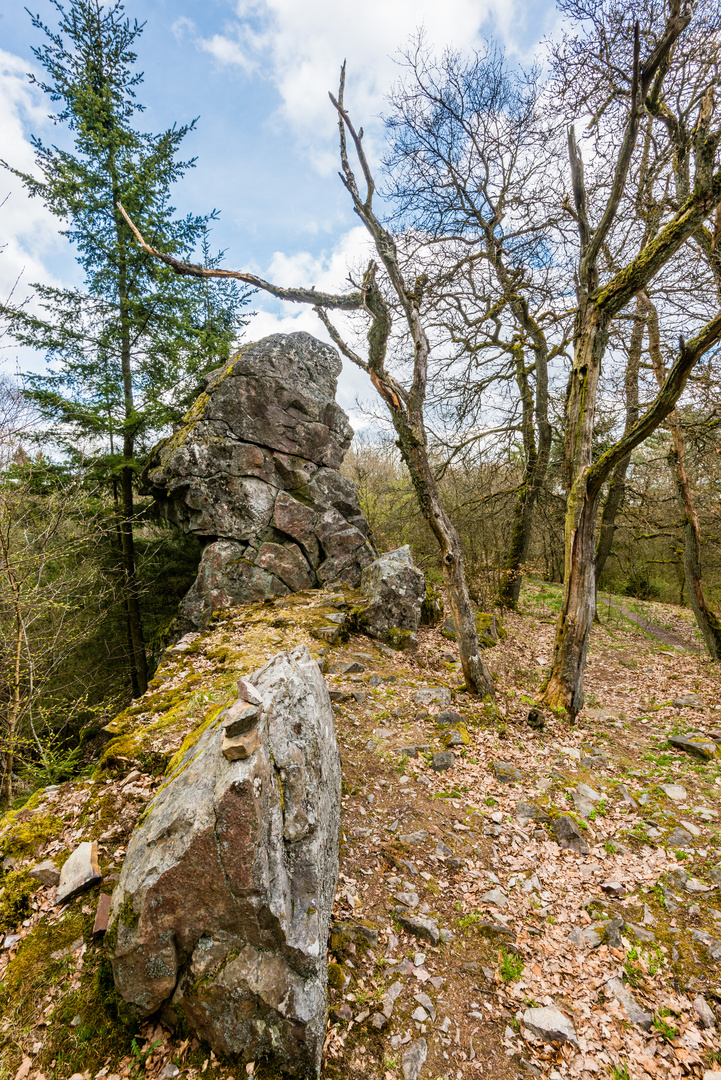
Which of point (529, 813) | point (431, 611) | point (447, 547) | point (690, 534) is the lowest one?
point (529, 813)

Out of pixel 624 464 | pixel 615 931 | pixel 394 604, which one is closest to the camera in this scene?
pixel 615 931

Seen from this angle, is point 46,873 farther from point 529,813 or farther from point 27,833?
point 529,813

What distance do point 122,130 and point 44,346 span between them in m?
5.25

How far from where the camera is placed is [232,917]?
2.40m

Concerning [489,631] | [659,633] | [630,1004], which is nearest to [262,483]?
[489,631]

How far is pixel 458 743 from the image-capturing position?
17.6 ft

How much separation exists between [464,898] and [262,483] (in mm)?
8580

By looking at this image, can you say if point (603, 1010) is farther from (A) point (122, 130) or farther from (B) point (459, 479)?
(A) point (122, 130)

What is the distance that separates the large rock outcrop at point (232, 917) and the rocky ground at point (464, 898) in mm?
203

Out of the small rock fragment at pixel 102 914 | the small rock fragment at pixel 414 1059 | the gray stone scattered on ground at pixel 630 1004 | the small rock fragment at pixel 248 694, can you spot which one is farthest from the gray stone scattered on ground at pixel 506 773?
the small rock fragment at pixel 102 914

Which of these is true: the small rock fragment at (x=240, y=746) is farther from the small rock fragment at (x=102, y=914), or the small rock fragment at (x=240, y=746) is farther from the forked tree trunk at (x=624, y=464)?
the forked tree trunk at (x=624, y=464)

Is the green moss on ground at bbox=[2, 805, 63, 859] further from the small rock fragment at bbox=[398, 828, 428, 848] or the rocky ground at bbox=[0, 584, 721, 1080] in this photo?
the small rock fragment at bbox=[398, 828, 428, 848]

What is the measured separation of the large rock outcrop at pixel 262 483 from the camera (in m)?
9.69

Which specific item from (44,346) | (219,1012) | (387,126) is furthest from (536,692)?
(44,346)
